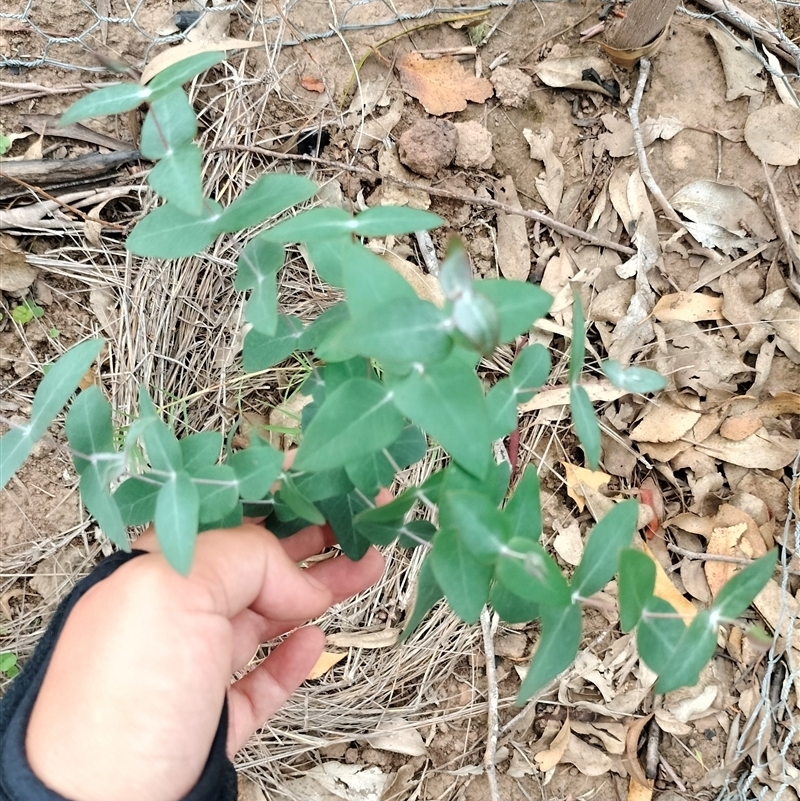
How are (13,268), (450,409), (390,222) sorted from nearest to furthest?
(450,409), (390,222), (13,268)

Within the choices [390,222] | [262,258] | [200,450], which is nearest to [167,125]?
[262,258]

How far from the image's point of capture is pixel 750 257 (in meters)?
→ 2.06

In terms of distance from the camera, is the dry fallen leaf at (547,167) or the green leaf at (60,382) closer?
the green leaf at (60,382)

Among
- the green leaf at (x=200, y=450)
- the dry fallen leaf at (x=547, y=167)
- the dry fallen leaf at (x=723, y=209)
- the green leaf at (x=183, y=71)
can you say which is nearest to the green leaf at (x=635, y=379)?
the green leaf at (x=200, y=450)

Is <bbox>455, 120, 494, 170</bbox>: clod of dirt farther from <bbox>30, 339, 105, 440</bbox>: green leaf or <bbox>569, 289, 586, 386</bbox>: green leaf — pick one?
<bbox>30, 339, 105, 440</bbox>: green leaf

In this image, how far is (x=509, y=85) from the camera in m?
2.04

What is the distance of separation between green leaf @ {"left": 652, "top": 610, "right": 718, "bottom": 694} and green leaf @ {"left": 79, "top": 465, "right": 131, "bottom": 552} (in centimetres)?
74

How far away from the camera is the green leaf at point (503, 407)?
3.31 ft

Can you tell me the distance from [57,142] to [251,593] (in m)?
Answer: 1.47

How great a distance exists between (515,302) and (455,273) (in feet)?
0.53

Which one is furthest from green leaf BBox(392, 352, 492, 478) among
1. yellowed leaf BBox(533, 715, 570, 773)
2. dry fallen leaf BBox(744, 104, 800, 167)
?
dry fallen leaf BBox(744, 104, 800, 167)

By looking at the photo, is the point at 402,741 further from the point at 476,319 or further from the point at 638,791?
the point at 476,319

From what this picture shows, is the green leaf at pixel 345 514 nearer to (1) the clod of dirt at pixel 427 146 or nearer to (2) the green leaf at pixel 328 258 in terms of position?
(2) the green leaf at pixel 328 258

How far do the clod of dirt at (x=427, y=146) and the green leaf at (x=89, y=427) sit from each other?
1252 millimetres
